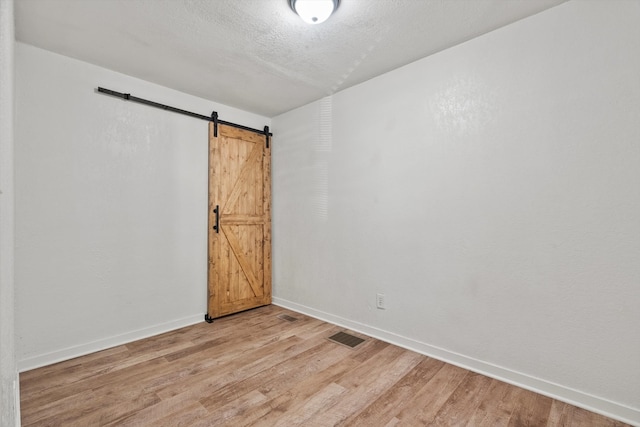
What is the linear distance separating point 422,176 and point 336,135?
3.93 feet

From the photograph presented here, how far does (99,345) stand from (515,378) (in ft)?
11.7

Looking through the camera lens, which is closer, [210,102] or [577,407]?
[577,407]

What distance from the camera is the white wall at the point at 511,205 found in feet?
6.08

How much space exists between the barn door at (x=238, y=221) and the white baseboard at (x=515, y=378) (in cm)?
141

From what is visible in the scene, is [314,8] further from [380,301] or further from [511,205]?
[380,301]

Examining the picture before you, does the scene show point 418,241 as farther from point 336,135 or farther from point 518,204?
point 336,135

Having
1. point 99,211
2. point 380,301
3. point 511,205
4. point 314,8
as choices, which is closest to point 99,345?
point 99,211

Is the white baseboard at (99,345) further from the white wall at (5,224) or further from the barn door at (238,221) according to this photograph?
the white wall at (5,224)

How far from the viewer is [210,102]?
367cm

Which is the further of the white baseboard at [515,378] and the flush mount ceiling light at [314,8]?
the flush mount ceiling light at [314,8]

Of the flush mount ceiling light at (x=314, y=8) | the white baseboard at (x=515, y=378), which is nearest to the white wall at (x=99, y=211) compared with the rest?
the flush mount ceiling light at (x=314, y=8)

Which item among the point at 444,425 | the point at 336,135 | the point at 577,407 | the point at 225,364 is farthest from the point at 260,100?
the point at 577,407

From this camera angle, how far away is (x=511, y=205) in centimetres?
223

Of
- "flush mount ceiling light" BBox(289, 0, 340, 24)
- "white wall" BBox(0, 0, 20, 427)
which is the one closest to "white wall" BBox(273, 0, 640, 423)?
"flush mount ceiling light" BBox(289, 0, 340, 24)
